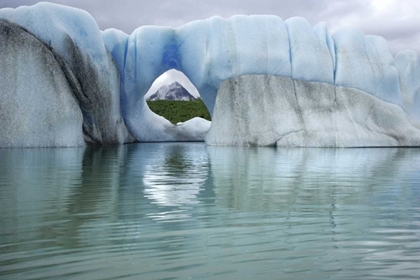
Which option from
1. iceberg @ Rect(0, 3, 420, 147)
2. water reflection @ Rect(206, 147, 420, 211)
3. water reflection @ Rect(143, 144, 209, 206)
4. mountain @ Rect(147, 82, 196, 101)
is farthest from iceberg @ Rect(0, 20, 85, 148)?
mountain @ Rect(147, 82, 196, 101)

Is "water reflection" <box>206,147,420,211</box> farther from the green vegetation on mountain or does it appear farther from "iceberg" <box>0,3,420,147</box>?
the green vegetation on mountain

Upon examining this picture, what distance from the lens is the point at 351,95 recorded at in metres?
17.0

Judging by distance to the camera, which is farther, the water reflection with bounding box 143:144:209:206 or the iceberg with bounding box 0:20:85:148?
the iceberg with bounding box 0:20:85:148

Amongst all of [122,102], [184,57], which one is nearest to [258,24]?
[184,57]

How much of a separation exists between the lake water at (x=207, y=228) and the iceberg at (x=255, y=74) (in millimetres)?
9924

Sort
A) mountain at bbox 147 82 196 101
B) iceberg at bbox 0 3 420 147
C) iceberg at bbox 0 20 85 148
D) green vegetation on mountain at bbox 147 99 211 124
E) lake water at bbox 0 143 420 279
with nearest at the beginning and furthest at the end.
→ lake water at bbox 0 143 420 279
iceberg at bbox 0 20 85 148
iceberg at bbox 0 3 420 147
green vegetation on mountain at bbox 147 99 211 124
mountain at bbox 147 82 196 101

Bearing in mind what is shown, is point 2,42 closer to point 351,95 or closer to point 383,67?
point 351,95

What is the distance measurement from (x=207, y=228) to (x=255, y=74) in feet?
44.9

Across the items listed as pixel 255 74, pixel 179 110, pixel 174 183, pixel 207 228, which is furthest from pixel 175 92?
pixel 207 228

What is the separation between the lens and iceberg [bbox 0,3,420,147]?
1611 centimetres

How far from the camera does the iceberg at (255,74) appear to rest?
16109 millimetres

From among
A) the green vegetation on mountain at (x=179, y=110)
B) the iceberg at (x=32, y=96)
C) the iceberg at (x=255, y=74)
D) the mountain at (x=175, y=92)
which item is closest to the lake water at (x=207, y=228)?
the iceberg at (x=32, y=96)

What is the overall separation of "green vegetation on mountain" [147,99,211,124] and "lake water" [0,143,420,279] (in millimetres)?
28972

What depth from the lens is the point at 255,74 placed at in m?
16.8
